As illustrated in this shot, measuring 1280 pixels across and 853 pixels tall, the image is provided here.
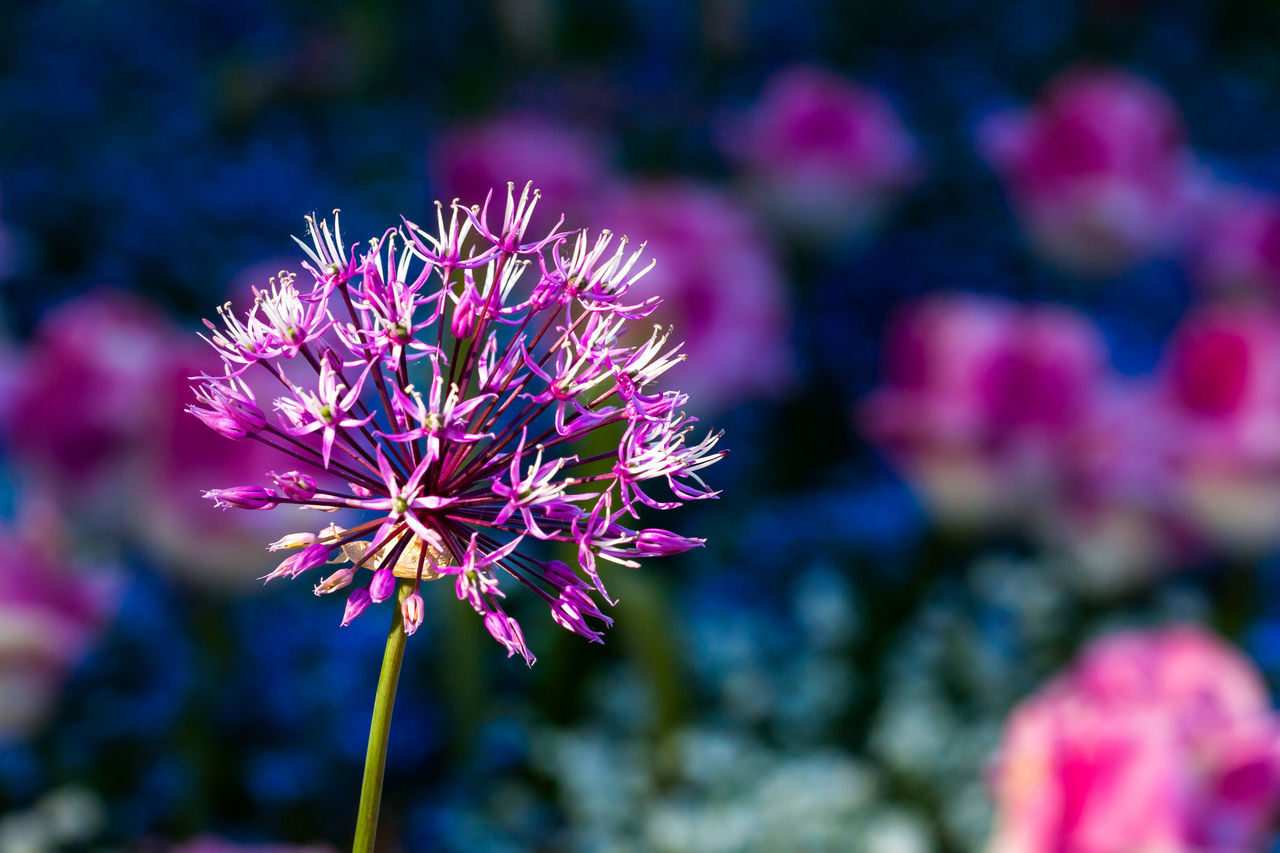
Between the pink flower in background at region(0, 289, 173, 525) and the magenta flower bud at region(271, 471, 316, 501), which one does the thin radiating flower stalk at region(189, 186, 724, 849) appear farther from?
the pink flower in background at region(0, 289, 173, 525)

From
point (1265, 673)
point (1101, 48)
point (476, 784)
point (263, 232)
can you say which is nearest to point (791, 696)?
point (476, 784)

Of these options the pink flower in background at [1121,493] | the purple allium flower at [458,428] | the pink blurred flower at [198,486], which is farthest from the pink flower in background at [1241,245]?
the purple allium flower at [458,428]

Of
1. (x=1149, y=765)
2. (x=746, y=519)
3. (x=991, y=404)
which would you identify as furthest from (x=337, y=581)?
(x=746, y=519)

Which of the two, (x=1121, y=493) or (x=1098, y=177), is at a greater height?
(x=1098, y=177)

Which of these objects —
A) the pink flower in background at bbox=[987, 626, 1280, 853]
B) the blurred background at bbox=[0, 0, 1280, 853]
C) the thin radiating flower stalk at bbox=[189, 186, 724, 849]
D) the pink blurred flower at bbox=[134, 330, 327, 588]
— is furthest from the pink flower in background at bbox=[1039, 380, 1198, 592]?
the thin radiating flower stalk at bbox=[189, 186, 724, 849]

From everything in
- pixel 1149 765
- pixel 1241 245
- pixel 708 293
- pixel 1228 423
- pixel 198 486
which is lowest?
pixel 1149 765

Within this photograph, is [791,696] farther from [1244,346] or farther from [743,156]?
[743,156]

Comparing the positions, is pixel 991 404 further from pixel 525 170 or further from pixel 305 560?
pixel 305 560

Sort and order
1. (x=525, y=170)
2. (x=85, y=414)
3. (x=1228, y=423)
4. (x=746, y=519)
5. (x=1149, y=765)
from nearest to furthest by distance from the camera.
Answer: (x=1149, y=765) < (x=85, y=414) < (x=1228, y=423) < (x=525, y=170) < (x=746, y=519)
